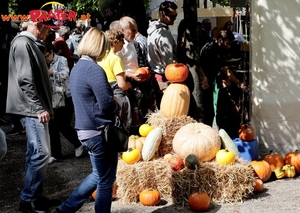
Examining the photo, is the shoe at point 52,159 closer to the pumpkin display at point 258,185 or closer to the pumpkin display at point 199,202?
the pumpkin display at point 199,202

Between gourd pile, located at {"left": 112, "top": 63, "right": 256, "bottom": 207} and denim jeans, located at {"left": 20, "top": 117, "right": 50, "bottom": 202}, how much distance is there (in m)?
0.95

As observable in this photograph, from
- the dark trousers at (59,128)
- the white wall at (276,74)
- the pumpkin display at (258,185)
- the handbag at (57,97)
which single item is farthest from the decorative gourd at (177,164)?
the dark trousers at (59,128)

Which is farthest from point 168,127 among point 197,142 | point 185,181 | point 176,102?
point 185,181

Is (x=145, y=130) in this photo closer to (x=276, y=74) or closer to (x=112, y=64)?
(x=112, y=64)

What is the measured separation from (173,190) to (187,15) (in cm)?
265

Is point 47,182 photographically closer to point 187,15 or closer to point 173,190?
point 173,190

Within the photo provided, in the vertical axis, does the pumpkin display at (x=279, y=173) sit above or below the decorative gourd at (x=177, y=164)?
below

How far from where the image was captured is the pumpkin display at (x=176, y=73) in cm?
661

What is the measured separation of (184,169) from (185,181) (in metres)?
0.16

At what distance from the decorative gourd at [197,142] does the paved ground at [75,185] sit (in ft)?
1.97

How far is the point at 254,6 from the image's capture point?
686cm

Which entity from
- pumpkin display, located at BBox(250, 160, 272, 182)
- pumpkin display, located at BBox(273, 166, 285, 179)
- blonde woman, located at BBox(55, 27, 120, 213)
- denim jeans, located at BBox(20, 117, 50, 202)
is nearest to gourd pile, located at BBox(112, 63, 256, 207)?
pumpkin display, located at BBox(250, 160, 272, 182)

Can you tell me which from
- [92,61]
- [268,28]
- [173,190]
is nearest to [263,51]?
[268,28]

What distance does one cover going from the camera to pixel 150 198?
18.0ft
